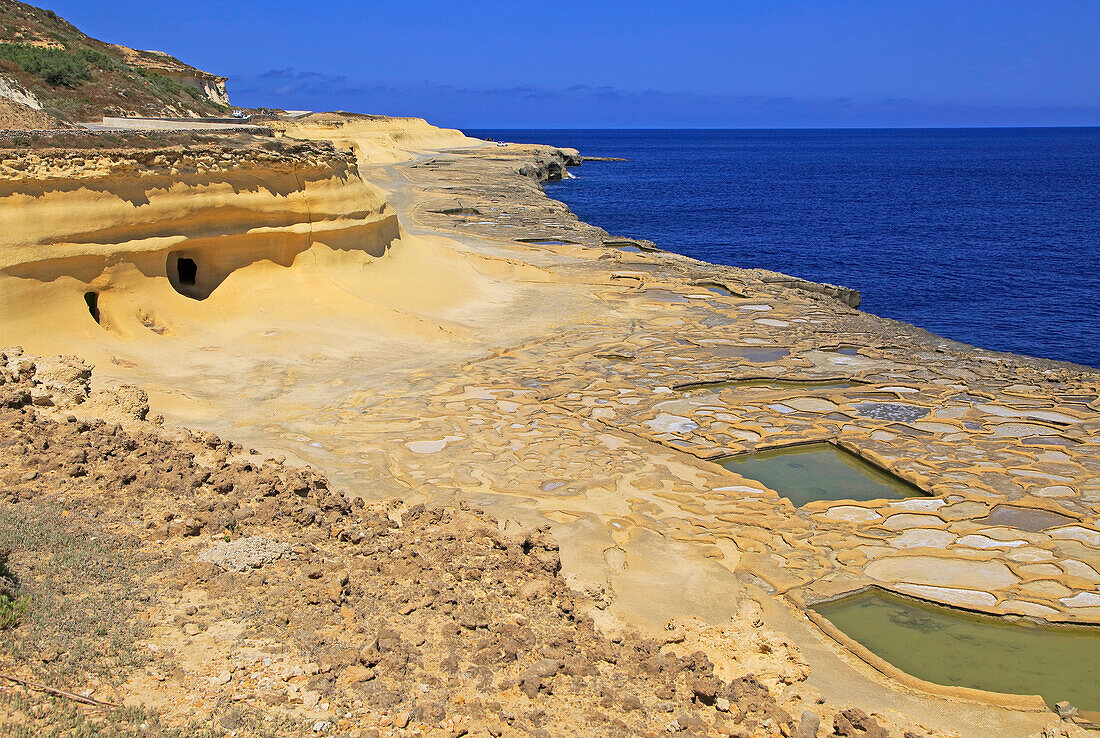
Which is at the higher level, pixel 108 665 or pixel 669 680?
pixel 108 665

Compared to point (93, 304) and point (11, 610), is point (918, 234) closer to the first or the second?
point (93, 304)

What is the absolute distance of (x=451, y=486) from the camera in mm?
10727

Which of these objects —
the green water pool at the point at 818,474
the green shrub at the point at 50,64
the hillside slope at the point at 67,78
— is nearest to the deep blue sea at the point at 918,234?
the green water pool at the point at 818,474

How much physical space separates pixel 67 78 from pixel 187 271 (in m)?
11.9

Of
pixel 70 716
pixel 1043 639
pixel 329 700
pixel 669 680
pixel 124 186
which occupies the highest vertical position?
pixel 124 186

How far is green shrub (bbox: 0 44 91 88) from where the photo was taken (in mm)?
23641

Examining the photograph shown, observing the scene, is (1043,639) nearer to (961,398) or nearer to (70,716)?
(961,398)

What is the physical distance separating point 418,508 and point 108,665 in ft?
13.0

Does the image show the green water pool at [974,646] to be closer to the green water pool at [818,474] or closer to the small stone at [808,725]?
the small stone at [808,725]

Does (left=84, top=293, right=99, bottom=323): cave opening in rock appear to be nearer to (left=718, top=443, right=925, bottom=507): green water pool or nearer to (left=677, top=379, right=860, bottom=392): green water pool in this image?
(left=677, top=379, right=860, bottom=392): green water pool

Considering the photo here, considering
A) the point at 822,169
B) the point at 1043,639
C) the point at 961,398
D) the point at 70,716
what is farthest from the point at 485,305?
the point at 822,169

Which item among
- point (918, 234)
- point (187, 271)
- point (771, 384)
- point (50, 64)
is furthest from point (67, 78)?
point (918, 234)

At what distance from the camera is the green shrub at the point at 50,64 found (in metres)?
23.6

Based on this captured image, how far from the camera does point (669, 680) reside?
644 centimetres
